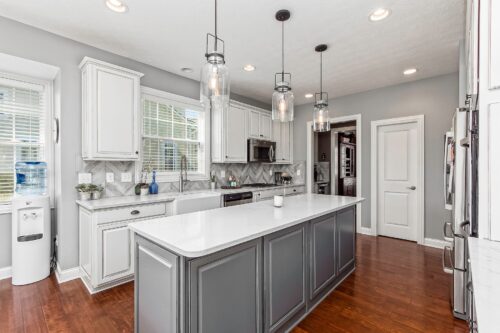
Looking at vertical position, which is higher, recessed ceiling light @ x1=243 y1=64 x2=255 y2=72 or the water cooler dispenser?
recessed ceiling light @ x1=243 y1=64 x2=255 y2=72

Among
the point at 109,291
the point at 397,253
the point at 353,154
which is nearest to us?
the point at 109,291

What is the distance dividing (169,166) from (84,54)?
1.76 metres

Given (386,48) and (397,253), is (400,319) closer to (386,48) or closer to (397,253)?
(397,253)

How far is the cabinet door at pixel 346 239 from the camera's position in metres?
2.62

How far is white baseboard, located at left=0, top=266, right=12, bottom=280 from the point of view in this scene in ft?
8.71

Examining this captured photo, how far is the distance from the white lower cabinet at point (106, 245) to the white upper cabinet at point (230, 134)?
1.75m

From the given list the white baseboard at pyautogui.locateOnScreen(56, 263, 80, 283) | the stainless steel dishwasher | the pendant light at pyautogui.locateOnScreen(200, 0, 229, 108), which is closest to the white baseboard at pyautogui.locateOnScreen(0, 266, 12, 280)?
the white baseboard at pyautogui.locateOnScreen(56, 263, 80, 283)

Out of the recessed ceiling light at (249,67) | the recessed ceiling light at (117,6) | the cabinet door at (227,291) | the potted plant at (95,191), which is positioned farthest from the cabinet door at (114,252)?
the recessed ceiling light at (249,67)

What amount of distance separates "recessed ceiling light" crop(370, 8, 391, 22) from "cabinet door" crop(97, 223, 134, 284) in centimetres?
328

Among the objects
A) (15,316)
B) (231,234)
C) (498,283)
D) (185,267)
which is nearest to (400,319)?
(498,283)

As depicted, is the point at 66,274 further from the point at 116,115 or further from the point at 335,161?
the point at 335,161

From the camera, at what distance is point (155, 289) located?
4.83 ft

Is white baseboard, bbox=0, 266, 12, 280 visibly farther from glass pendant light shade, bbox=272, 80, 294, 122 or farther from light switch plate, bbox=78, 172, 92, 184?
glass pendant light shade, bbox=272, 80, 294, 122

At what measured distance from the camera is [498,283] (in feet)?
2.75
